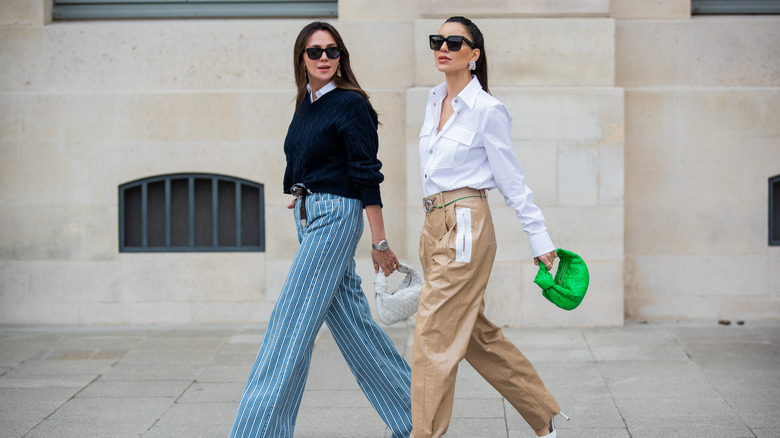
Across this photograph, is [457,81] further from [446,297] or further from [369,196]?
[446,297]

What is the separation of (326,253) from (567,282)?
104 cm

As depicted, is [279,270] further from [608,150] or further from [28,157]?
[608,150]

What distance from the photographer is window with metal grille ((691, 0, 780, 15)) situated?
23.9 feet

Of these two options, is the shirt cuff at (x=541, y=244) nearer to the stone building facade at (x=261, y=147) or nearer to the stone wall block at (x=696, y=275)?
the stone building facade at (x=261, y=147)

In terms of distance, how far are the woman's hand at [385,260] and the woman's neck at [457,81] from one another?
2.42 feet

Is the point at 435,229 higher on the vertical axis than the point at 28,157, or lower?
lower

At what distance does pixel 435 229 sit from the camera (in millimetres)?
4000

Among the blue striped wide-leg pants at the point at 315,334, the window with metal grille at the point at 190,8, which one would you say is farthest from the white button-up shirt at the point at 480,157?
the window with metal grille at the point at 190,8

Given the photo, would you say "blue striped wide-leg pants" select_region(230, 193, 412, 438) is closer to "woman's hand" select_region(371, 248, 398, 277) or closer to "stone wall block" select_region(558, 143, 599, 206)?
"woman's hand" select_region(371, 248, 398, 277)

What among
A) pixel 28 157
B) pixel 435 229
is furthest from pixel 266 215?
pixel 435 229

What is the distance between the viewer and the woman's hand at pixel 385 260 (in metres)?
4.09

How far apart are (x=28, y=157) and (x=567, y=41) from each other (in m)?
4.24

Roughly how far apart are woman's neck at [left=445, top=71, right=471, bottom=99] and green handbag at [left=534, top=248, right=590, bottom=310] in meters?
0.82

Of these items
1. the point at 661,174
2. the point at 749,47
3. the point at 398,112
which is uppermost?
the point at 749,47
